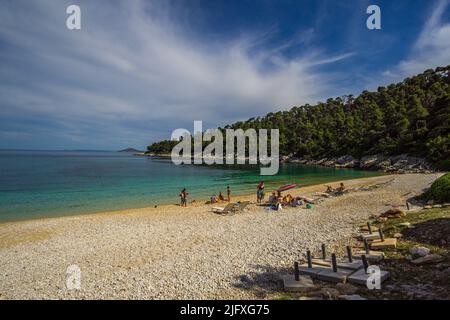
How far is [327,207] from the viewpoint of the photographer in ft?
79.2

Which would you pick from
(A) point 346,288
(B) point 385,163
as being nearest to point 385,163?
(B) point 385,163

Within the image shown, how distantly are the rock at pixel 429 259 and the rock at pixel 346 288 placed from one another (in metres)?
3.20

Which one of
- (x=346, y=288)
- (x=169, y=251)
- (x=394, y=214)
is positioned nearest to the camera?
(x=346, y=288)

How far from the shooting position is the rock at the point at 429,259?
9758 mm

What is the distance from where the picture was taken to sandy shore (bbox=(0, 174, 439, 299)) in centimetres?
974

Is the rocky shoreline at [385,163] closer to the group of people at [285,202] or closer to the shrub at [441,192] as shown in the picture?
the shrub at [441,192]

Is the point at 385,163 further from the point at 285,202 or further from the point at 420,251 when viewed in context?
the point at 420,251

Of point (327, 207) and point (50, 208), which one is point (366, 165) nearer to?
point (327, 207)

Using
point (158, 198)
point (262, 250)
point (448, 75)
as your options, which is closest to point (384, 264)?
point (262, 250)

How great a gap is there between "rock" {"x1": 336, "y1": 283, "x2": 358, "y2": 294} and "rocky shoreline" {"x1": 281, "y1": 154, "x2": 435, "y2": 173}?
175ft

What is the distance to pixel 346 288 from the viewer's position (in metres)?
8.51

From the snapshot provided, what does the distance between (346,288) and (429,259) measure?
3.78 meters

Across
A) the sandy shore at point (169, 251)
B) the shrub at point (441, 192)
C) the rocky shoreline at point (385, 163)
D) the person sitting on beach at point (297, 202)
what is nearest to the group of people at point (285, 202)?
the person sitting on beach at point (297, 202)
